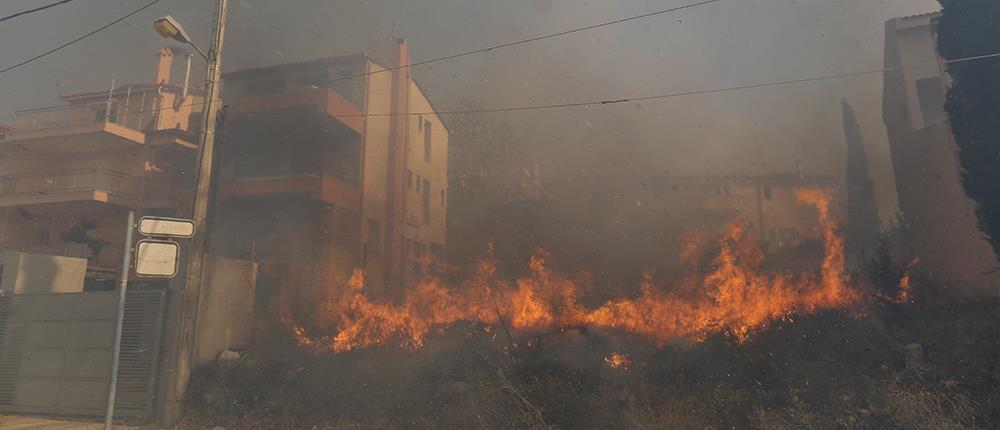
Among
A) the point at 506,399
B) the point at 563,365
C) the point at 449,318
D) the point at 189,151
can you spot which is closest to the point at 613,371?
the point at 563,365

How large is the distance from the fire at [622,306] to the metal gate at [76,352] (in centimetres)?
349

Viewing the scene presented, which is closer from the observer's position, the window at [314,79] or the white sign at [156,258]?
the white sign at [156,258]

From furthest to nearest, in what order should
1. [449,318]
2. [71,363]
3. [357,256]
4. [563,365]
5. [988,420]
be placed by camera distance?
[357,256] < [449,318] < [71,363] < [563,365] < [988,420]

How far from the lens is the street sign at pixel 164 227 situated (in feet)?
18.7

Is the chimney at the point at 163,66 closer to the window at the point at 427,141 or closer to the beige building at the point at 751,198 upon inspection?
the window at the point at 427,141

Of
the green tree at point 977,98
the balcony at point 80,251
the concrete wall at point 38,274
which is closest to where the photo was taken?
the green tree at point 977,98

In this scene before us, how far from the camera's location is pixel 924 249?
1648 centimetres

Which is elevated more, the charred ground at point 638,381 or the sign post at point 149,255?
the sign post at point 149,255

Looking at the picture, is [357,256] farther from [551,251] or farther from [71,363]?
[71,363]

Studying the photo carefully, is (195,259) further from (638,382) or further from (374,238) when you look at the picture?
(374,238)

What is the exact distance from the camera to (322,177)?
19.5 m

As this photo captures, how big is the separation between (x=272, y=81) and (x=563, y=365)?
19.6 m

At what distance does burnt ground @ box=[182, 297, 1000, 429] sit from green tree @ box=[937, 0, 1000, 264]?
8.16 ft

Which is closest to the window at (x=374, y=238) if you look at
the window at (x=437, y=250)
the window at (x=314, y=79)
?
the window at (x=437, y=250)
